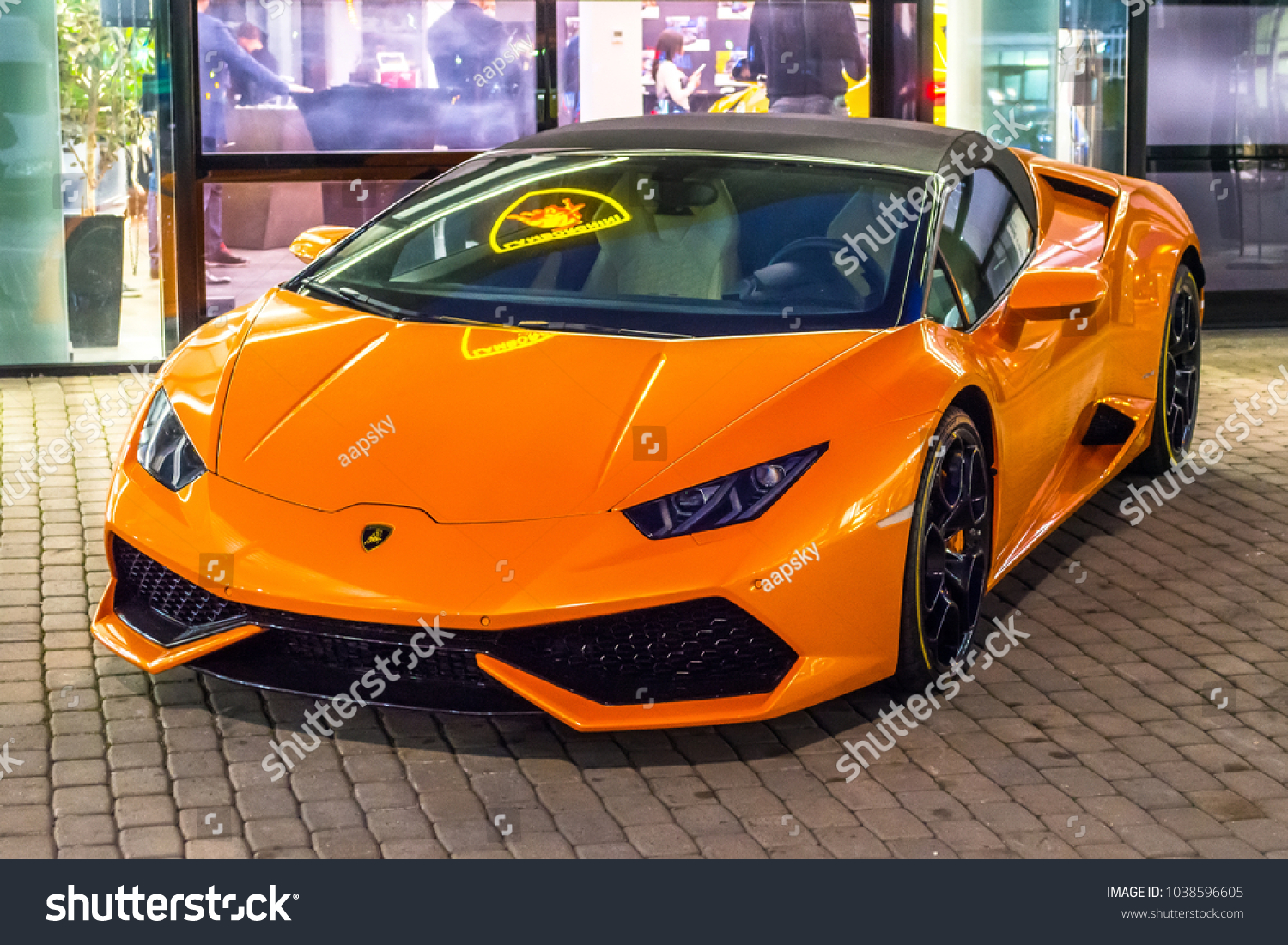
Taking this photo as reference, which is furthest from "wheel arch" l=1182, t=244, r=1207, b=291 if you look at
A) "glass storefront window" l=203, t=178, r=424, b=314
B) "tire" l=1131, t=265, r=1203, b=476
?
"glass storefront window" l=203, t=178, r=424, b=314

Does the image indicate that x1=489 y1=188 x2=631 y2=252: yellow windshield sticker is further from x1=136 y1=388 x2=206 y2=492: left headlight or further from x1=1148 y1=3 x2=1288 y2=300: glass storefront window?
x1=1148 y1=3 x2=1288 y2=300: glass storefront window

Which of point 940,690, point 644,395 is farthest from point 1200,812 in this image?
point 644,395

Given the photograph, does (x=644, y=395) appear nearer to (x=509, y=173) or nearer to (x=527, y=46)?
(x=509, y=173)

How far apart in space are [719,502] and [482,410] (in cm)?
65

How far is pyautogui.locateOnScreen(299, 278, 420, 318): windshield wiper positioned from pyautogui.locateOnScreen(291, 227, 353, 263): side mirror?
38 centimetres

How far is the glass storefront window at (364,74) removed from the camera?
8789 millimetres

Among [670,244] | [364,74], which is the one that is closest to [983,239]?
[670,244]

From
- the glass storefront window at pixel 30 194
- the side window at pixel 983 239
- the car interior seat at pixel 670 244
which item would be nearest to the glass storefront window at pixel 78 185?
the glass storefront window at pixel 30 194

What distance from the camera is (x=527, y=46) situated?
926 cm

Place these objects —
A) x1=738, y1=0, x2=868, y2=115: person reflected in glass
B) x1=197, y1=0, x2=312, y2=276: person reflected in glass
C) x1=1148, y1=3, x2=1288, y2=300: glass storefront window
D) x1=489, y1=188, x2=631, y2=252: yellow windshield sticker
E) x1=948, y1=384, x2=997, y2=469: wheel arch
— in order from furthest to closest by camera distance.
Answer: x1=1148, y1=3, x2=1288, y2=300: glass storefront window, x1=738, y1=0, x2=868, y2=115: person reflected in glass, x1=197, y1=0, x2=312, y2=276: person reflected in glass, x1=489, y1=188, x2=631, y2=252: yellow windshield sticker, x1=948, y1=384, x2=997, y2=469: wheel arch

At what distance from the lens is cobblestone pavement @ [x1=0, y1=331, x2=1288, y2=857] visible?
3.48 metres

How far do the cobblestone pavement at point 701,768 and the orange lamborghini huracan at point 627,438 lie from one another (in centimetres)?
21

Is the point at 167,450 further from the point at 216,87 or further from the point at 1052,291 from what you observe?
the point at 216,87

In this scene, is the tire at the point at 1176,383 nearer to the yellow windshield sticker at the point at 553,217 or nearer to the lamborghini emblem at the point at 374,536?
the yellow windshield sticker at the point at 553,217
